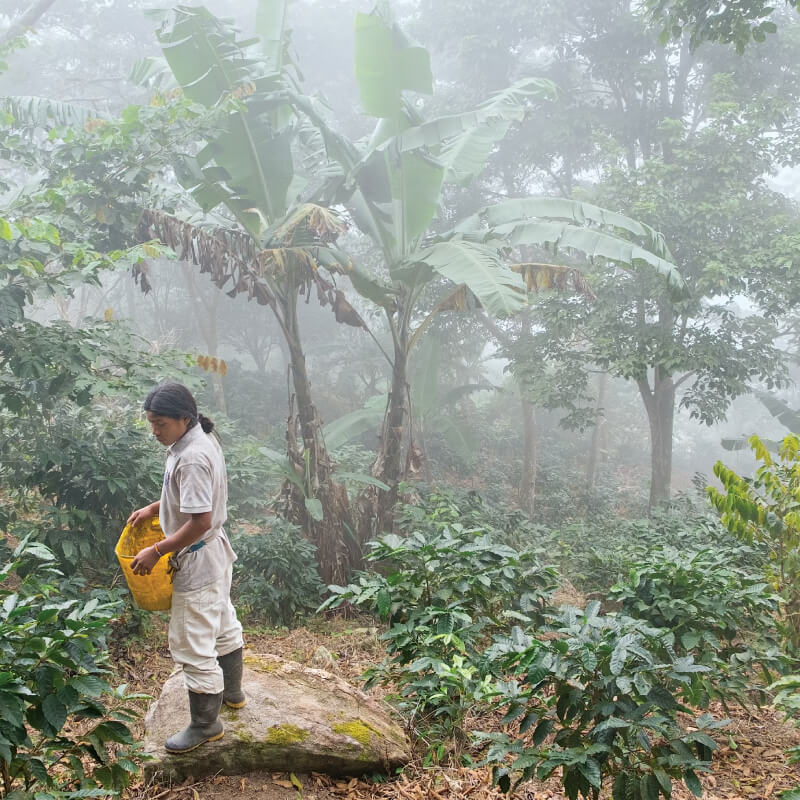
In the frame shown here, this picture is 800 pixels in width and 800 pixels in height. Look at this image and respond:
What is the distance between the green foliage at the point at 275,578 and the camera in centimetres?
551

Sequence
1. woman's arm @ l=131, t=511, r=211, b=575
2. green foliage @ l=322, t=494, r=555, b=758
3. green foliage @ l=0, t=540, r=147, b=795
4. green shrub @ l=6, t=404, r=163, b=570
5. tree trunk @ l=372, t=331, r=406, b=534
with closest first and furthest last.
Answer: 1. green foliage @ l=0, t=540, r=147, b=795
2. woman's arm @ l=131, t=511, r=211, b=575
3. green foliage @ l=322, t=494, r=555, b=758
4. green shrub @ l=6, t=404, r=163, b=570
5. tree trunk @ l=372, t=331, r=406, b=534

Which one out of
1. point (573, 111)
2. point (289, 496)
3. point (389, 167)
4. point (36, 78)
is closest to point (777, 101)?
point (573, 111)

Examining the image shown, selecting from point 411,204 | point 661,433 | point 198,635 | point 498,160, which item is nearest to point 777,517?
point 198,635

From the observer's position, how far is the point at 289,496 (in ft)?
21.3

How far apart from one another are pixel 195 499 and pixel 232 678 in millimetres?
940

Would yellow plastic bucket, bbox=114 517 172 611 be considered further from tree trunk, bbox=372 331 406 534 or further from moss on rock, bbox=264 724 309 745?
tree trunk, bbox=372 331 406 534

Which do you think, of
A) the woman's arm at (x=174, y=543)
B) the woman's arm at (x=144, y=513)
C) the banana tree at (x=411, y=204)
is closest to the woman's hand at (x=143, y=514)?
the woman's arm at (x=144, y=513)

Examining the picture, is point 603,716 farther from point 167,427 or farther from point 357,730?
point 167,427

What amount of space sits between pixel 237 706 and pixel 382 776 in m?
0.73

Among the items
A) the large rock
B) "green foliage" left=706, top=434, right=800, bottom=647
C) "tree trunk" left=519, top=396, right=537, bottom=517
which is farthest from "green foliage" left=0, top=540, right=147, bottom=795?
"tree trunk" left=519, top=396, right=537, bottom=517

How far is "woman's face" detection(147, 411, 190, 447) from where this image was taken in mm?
2910

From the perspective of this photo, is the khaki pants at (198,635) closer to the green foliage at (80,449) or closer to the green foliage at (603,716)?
the green foliage at (603,716)

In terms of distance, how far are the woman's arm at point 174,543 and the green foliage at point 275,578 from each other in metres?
2.69

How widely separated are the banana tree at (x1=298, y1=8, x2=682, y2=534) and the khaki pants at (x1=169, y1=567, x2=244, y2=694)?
3.63 metres
